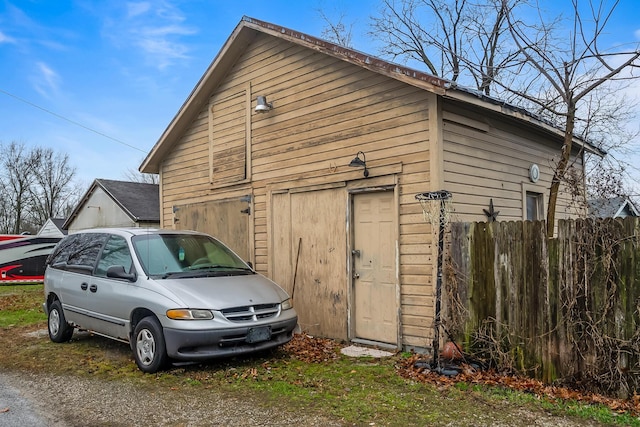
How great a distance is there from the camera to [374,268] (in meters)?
7.36

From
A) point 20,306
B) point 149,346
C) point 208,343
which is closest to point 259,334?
point 208,343

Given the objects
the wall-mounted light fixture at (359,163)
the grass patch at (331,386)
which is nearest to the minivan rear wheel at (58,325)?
the grass patch at (331,386)

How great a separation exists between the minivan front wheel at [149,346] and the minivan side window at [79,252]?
5.64 ft

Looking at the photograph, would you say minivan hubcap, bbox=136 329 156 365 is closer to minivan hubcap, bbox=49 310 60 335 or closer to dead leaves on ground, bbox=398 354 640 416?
minivan hubcap, bbox=49 310 60 335

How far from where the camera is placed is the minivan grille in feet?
19.5

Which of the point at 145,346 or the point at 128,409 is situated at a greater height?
the point at 145,346

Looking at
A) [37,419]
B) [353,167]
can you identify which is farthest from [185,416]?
[353,167]

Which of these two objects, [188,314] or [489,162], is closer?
[188,314]

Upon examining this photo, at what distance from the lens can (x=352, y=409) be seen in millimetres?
4691

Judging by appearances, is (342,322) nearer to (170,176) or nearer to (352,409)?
(352,409)

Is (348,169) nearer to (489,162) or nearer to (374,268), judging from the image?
(374,268)

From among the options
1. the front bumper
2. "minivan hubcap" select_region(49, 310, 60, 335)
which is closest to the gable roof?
the front bumper

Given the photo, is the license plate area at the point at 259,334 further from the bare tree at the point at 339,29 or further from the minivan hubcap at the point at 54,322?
the bare tree at the point at 339,29

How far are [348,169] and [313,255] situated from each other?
5.27 feet
